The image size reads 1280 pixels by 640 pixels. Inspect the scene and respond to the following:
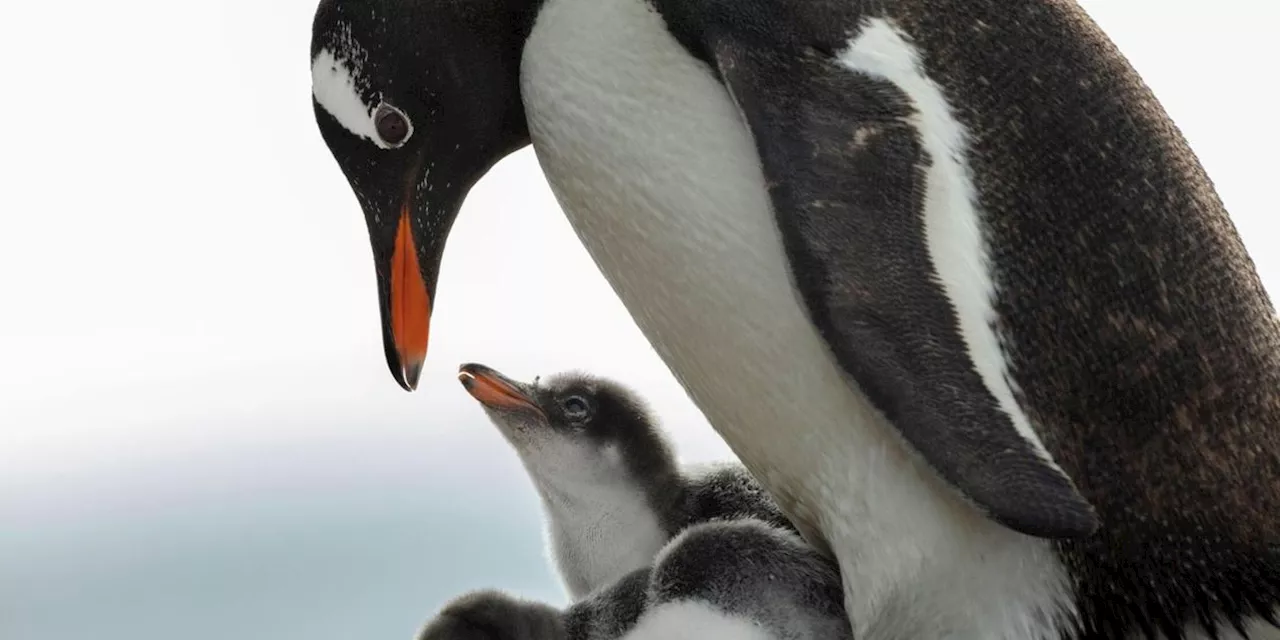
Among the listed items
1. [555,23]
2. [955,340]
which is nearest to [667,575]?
[955,340]

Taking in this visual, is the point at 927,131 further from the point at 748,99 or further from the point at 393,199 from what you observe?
the point at 393,199

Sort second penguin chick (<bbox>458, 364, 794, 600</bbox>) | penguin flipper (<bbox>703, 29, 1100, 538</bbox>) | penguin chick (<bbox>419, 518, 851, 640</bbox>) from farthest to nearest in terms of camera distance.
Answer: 1. second penguin chick (<bbox>458, 364, 794, 600</bbox>)
2. penguin chick (<bbox>419, 518, 851, 640</bbox>)
3. penguin flipper (<bbox>703, 29, 1100, 538</bbox>)

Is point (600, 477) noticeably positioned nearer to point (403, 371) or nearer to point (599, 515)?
point (599, 515)

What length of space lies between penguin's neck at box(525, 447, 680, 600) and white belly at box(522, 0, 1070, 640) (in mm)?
263

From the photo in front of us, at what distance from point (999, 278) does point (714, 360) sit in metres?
0.21

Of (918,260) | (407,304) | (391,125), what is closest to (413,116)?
(391,125)

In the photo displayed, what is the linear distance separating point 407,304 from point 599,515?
31 cm

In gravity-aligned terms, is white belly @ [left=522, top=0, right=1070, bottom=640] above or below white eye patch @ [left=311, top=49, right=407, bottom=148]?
below

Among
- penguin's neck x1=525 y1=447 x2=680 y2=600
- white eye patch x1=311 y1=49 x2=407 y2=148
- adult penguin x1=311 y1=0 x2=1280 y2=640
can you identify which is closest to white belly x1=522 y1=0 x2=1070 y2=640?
adult penguin x1=311 y1=0 x2=1280 y2=640

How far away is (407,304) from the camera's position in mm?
1266

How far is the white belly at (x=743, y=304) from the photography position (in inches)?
45.3

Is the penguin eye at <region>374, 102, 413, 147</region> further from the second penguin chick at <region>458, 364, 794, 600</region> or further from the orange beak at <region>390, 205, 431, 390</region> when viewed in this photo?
the second penguin chick at <region>458, 364, 794, 600</region>

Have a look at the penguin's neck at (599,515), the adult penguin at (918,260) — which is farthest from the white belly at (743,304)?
the penguin's neck at (599,515)

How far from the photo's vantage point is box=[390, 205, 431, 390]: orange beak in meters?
1.26
